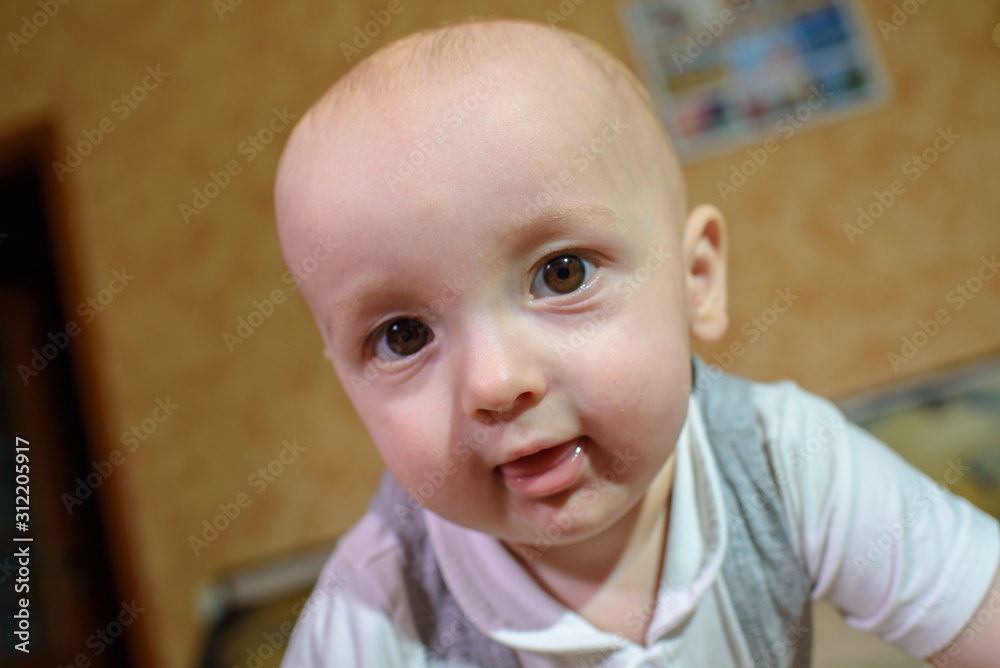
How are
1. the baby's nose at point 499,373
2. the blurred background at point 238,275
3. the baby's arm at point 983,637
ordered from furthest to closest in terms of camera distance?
the blurred background at point 238,275, the baby's arm at point 983,637, the baby's nose at point 499,373

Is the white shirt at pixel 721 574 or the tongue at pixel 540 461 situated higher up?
the tongue at pixel 540 461

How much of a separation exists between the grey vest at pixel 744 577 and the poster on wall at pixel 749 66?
1.17 meters

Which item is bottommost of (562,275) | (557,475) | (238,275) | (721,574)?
(721,574)

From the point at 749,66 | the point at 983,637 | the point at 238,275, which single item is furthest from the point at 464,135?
the point at 238,275

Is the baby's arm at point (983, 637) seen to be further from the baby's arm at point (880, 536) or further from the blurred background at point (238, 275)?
the blurred background at point (238, 275)

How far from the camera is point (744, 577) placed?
2.06ft

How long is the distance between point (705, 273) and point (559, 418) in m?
0.25

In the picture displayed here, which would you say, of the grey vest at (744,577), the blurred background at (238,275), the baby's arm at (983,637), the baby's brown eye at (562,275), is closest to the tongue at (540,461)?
the baby's brown eye at (562,275)

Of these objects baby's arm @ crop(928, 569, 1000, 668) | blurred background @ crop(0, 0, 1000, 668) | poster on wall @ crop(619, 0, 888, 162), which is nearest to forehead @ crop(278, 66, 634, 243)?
baby's arm @ crop(928, 569, 1000, 668)

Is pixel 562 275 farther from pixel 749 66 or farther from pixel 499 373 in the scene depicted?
pixel 749 66

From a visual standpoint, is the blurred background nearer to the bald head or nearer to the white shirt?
the white shirt

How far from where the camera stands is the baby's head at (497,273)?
43cm

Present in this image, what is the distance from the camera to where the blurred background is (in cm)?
160

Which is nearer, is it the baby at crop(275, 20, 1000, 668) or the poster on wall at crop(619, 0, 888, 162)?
the baby at crop(275, 20, 1000, 668)
